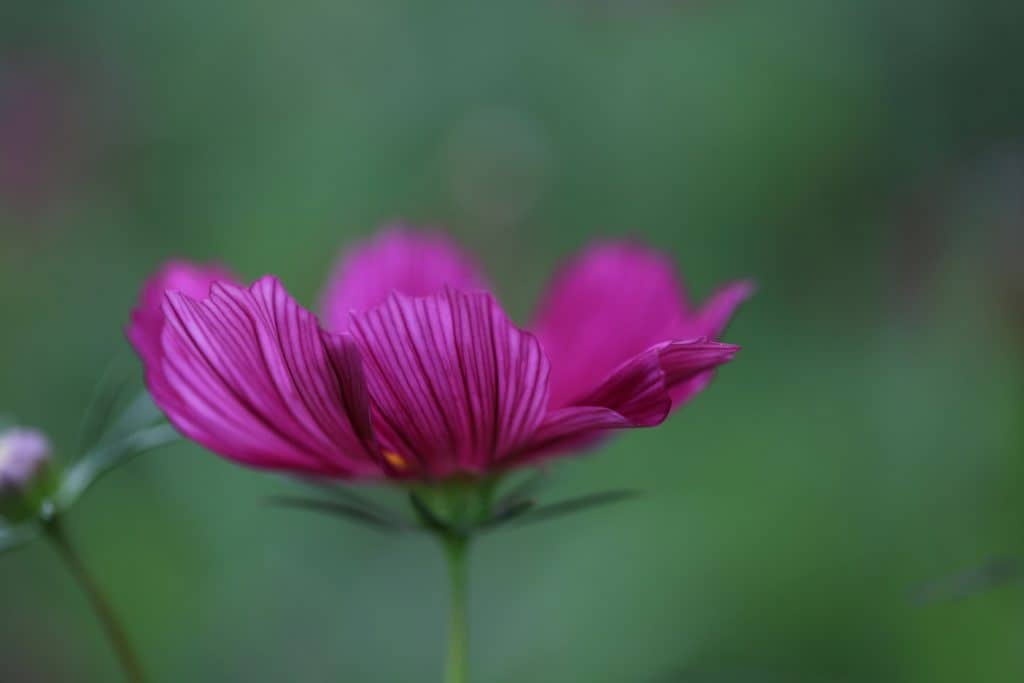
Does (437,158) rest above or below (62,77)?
below

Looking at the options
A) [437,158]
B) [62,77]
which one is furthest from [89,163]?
[437,158]

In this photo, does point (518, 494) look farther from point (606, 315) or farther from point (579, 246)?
point (579, 246)

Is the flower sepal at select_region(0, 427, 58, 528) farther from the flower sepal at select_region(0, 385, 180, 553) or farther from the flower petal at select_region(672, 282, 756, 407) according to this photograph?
the flower petal at select_region(672, 282, 756, 407)

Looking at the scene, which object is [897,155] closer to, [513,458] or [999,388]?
[999,388]

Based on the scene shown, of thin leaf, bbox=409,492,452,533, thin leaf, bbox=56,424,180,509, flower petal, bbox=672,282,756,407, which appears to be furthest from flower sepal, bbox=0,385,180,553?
flower petal, bbox=672,282,756,407

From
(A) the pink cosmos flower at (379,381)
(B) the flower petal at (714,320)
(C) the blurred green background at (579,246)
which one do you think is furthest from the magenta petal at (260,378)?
(C) the blurred green background at (579,246)

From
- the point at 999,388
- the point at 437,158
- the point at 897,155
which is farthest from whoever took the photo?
the point at 437,158
